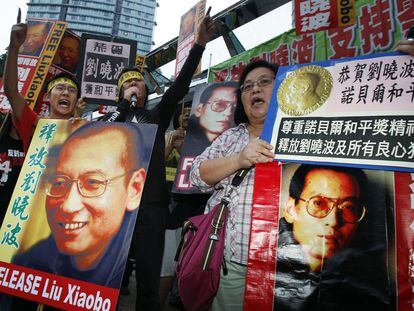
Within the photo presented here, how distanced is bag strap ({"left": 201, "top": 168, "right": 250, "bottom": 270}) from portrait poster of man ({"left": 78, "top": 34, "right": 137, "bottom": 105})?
3464 millimetres

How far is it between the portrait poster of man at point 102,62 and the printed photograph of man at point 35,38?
3.07 feet

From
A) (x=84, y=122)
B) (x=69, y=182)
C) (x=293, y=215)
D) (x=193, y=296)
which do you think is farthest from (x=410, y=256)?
(x=84, y=122)

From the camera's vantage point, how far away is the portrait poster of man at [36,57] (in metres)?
4.55

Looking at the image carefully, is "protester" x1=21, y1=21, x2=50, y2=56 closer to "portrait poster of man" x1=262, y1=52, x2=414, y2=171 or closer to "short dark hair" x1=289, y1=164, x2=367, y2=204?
"portrait poster of man" x1=262, y1=52, x2=414, y2=171

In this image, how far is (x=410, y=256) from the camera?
3.18 feet

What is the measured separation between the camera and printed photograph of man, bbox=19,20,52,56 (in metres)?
4.87

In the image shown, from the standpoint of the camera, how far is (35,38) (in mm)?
4988

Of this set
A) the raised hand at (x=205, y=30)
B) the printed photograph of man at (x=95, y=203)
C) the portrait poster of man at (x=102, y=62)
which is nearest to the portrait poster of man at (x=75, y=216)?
the printed photograph of man at (x=95, y=203)

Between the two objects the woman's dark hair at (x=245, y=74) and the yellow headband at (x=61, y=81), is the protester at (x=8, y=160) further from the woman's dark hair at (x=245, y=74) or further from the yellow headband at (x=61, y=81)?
the woman's dark hair at (x=245, y=74)

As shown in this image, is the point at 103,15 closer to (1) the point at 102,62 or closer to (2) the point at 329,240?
(1) the point at 102,62

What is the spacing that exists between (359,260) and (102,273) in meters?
1.08

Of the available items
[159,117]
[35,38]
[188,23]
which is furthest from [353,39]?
[35,38]

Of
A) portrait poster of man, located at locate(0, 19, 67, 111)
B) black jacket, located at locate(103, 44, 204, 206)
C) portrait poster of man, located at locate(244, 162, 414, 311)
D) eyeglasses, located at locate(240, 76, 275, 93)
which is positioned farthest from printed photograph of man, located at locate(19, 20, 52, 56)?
portrait poster of man, located at locate(244, 162, 414, 311)

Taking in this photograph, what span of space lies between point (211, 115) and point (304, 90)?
1.64 meters
